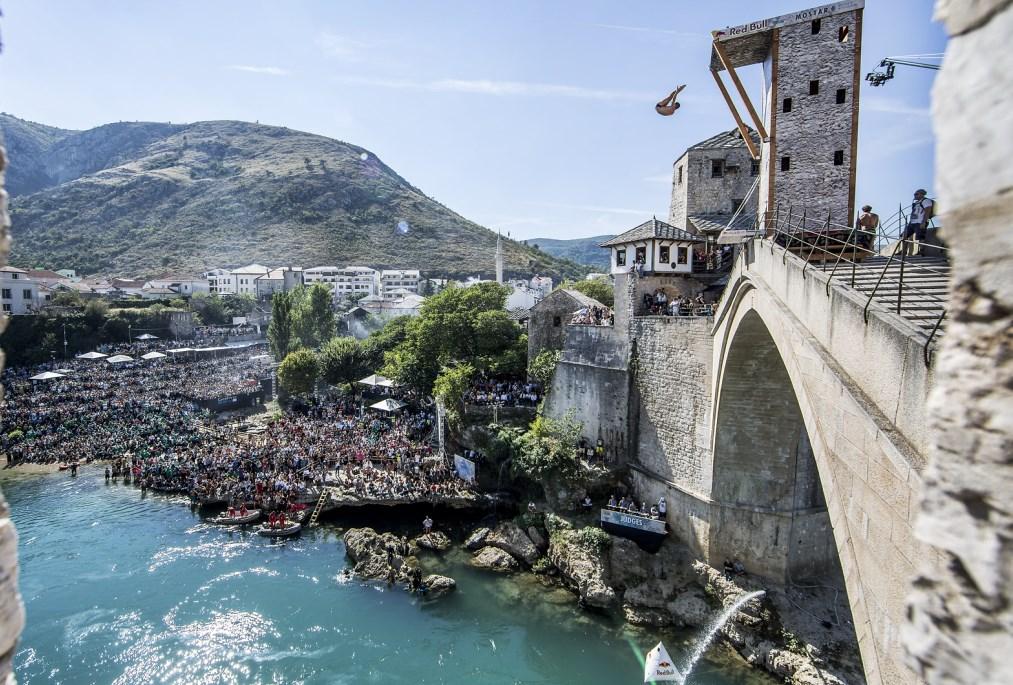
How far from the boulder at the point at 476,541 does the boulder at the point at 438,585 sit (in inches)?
88.5

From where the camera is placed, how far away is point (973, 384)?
1879 mm

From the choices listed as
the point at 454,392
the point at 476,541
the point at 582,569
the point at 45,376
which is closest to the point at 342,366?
the point at 454,392

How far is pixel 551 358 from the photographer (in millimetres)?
23438

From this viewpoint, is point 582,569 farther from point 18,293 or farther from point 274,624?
point 18,293

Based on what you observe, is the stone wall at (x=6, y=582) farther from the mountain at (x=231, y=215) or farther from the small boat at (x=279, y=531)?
the mountain at (x=231, y=215)

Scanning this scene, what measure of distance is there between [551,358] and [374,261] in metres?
82.5

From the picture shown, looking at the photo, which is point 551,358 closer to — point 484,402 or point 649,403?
point 484,402

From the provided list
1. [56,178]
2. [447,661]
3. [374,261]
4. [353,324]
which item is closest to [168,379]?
[353,324]

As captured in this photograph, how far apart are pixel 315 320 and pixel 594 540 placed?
38.2 metres

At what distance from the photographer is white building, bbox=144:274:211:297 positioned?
237 feet

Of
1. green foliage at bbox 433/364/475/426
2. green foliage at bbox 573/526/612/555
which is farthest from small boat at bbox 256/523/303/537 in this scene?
green foliage at bbox 573/526/612/555

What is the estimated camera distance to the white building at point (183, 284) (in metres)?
72.2

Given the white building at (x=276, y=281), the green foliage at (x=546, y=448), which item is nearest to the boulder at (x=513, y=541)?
the green foliage at (x=546, y=448)

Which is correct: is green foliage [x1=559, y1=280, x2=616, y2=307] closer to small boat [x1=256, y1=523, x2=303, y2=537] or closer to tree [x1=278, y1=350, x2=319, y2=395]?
tree [x1=278, y1=350, x2=319, y2=395]
